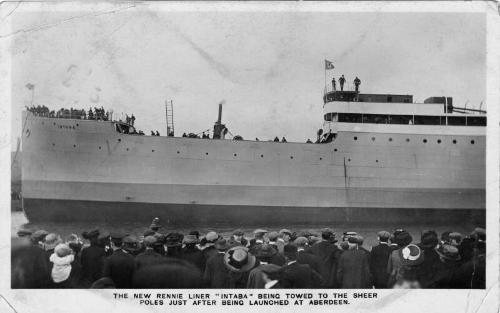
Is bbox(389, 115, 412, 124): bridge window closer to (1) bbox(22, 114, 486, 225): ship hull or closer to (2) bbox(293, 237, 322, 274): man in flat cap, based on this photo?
(1) bbox(22, 114, 486, 225): ship hull

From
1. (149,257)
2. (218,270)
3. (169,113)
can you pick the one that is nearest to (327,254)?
(218,270)

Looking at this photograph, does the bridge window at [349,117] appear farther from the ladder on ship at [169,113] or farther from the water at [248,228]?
the ladder on ship at [169,113]

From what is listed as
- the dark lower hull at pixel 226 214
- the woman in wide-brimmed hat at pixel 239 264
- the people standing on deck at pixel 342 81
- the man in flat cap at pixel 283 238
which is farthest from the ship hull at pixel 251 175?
the woman in wide-brimmed hat at pixel 239 264

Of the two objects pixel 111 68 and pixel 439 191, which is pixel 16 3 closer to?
pixel 111 68

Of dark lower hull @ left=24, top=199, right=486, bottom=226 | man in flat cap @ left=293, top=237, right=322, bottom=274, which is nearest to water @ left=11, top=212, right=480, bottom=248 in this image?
dark lower hull @ left=24, top=199, right=486, bottom=226

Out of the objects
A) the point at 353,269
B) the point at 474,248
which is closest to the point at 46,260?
the point at 353,269

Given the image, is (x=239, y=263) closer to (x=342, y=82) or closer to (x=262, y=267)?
(x=262, y=267)
